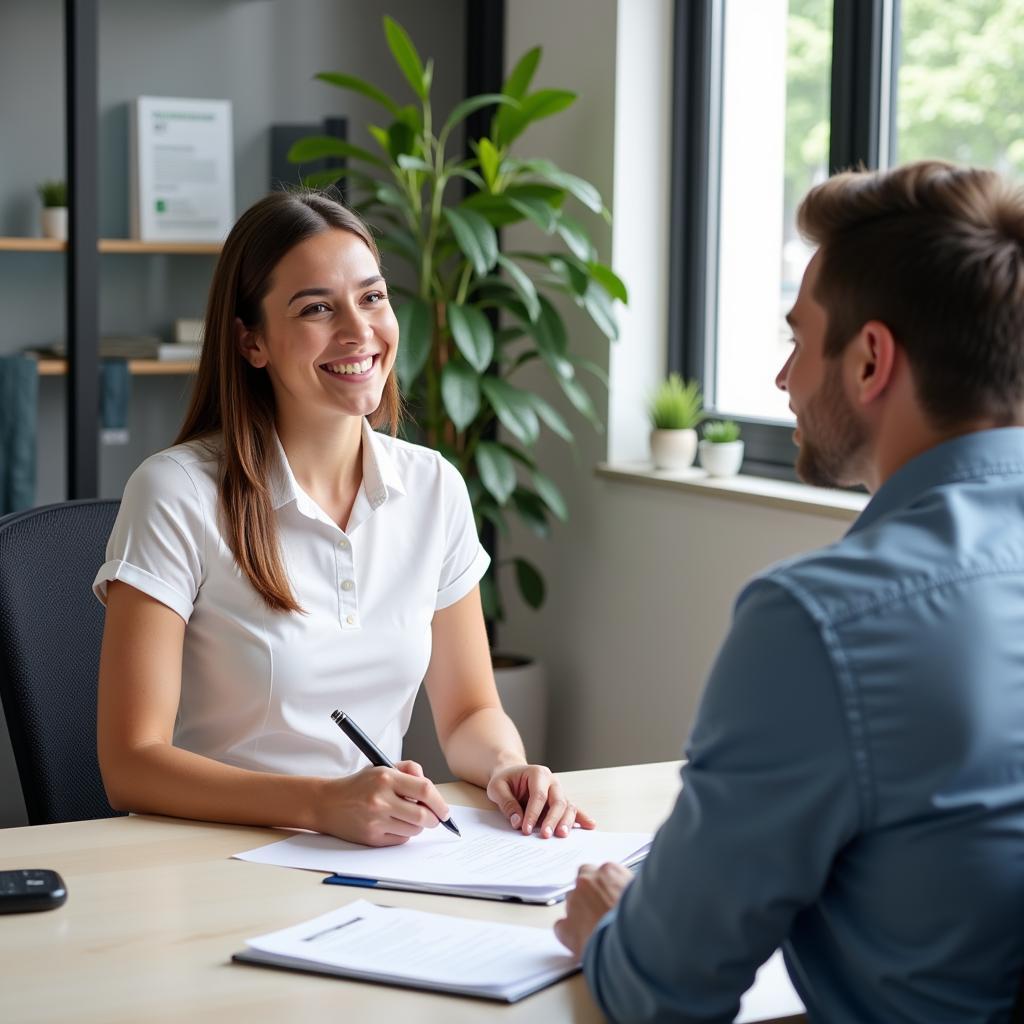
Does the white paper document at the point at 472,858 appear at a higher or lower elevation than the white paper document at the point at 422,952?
lower

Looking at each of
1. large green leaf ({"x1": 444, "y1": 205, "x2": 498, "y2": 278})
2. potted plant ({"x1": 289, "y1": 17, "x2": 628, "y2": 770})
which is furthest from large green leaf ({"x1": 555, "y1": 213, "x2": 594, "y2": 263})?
large green leaf ({"x1": 444, "y1": 205, "x2": 498, "y2": 278})

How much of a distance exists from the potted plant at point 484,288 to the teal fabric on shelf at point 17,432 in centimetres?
94

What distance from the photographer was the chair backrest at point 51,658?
1719 mm

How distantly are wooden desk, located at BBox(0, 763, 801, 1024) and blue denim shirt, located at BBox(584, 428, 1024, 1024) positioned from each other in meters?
0.20

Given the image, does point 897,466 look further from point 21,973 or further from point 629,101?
point 629,101

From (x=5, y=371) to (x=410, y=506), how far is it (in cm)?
209

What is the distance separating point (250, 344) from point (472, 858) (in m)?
0.81

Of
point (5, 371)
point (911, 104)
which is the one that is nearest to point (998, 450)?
point (911, 104)

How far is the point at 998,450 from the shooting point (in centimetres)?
95

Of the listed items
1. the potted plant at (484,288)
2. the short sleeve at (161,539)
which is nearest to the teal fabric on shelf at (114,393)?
the potted plant at (484,288)

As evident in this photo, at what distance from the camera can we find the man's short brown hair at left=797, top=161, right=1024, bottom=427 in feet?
3.04

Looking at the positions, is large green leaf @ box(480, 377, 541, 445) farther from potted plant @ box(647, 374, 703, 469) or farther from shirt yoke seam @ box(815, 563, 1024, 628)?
shirt yoke seam @ box(815, 563, 1024, 628)

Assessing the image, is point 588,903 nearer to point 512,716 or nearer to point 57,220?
point 512,716

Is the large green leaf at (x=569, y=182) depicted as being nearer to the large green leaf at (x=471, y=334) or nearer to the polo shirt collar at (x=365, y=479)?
Answer: the large green leaf at (x=471, y=334)
